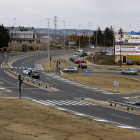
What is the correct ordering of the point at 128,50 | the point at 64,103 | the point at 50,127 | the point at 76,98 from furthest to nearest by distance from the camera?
the point at 128,50 < the point at 76,98 < the point at 64,103 < the point at 50,127

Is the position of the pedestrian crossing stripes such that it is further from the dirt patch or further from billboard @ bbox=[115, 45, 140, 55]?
billboard @ bbox=[115, 45, 140, 55]

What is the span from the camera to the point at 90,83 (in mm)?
51375

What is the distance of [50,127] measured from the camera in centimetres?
2169

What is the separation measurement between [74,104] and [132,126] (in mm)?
10853

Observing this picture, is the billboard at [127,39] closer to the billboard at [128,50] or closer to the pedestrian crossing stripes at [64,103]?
the billboard at [128,50]

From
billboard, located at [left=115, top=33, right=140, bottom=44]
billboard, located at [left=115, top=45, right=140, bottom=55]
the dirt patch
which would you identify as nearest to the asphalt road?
the dirt patch

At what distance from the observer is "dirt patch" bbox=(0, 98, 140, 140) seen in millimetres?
18859

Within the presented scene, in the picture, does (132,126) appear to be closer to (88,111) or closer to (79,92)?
(88,111)

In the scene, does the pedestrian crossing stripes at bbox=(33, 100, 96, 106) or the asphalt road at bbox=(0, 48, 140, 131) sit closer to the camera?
the asphalt road at bbox=(0, 48, 140, 131)

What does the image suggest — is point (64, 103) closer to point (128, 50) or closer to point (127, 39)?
point (128, 50)

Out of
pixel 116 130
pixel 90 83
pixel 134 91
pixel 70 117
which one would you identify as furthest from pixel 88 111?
pixel 90 83

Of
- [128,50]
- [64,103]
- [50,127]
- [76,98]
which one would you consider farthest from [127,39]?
[50,127]

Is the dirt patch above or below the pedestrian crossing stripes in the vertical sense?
above

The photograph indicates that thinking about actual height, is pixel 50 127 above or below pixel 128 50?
below
